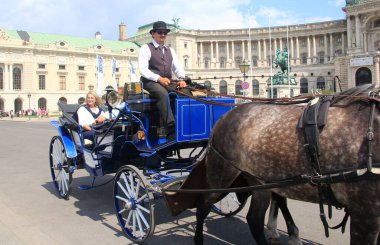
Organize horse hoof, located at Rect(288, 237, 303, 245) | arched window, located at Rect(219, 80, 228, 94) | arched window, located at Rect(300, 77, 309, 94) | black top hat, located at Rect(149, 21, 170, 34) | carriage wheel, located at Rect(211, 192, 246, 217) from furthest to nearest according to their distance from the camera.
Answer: arched window, located at Rect(219, 80, 228, 94)
arched window, located at Rect(300, 77, 309, 94)
carriage wheel, located at Rect(211, 192, 246, 217)
black top hat, located at Rect(149, 21, 170, 34)
horse hoof, located at Rect(288, 237, 303, 245)

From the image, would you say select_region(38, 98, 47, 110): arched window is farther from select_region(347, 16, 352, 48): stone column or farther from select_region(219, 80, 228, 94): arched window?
select_region(347, 16, 352, 48): stone column

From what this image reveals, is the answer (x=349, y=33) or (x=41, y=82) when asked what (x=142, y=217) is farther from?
(x=349, y=33)

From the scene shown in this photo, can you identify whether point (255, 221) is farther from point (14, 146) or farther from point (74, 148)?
point (14, 146)

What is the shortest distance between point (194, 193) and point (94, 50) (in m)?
86.3

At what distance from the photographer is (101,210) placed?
641 centimetres

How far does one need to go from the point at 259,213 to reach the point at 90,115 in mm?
4289

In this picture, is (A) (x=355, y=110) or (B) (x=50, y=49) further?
(B) (x=50, y=49)

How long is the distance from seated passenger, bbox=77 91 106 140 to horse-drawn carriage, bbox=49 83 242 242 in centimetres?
13

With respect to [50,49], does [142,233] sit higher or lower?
lower

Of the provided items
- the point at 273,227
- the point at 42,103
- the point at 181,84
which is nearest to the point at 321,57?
the point at 42,103

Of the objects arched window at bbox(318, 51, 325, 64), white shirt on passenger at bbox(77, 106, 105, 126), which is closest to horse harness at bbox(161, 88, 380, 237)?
white shirt on passenger at bbox(77, 106, 105, 126)

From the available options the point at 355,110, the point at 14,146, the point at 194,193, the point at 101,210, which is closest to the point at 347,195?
the point at 355,110

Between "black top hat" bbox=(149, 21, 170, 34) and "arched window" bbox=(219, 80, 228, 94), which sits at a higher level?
"arched window" bbox=(219, 80, 228, 94)

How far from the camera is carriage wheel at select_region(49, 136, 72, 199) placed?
7.04 metres
